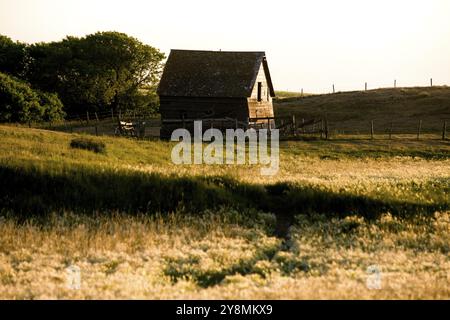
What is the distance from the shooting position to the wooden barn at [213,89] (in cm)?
4425

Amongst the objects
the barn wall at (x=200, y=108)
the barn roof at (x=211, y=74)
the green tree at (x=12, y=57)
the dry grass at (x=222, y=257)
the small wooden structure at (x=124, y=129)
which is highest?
the green tree at (x=12, y=57)

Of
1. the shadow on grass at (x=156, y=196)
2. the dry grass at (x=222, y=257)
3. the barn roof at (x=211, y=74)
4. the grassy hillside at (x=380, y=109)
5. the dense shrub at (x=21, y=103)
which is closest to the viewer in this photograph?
the dry grass at (x=222, y=257)

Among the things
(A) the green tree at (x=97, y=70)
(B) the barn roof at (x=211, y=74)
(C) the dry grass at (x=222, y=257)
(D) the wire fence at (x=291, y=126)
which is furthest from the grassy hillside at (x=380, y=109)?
(C) the dry grass at (x=222, y=257)

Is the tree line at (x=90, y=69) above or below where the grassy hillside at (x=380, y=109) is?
above

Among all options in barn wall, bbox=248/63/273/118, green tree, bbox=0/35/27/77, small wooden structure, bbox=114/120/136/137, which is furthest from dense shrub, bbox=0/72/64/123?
barn wall, bbox=248/63/273/118

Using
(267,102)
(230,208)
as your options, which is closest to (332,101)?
(267,102)

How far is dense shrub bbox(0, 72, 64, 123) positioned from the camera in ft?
161

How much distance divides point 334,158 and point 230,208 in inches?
701

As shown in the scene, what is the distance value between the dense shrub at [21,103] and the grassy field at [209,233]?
30248mm

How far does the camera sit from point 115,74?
207 ft

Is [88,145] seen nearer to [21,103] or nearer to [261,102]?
[261,102]

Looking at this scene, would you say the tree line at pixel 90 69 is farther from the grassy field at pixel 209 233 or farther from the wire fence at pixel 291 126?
the grassy field at pixel 209 233

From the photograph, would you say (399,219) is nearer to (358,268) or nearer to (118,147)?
(358,268)

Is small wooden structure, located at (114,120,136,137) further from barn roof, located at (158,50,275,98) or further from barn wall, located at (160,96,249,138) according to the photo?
barn roof, located at (158,50,275,98)
